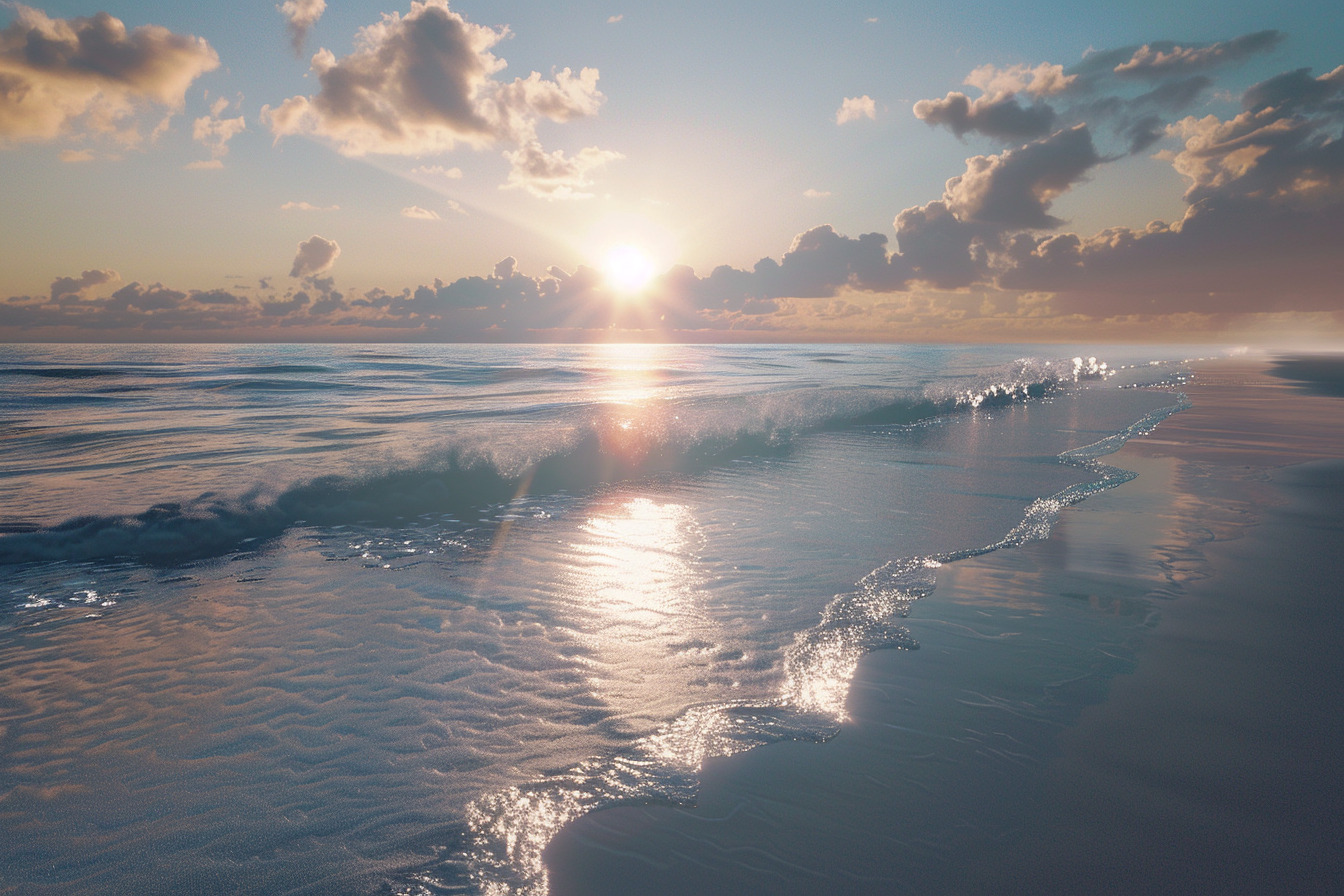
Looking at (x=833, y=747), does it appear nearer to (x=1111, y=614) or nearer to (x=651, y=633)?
(x=651, y=633)

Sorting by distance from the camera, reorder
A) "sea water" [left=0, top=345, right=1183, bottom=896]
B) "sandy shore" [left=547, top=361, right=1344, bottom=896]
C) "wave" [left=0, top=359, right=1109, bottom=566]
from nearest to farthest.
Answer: "sandy shore" [left=547, top=361, right=1344, bottom=896] < "sea water" [left=0, top=345, right=1183, bottom=896] < "wave" [left=0, top=359, right=1109, bottom=566]

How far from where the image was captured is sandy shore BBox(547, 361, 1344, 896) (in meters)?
2.86

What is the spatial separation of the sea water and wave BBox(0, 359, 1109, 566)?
2.9 inches


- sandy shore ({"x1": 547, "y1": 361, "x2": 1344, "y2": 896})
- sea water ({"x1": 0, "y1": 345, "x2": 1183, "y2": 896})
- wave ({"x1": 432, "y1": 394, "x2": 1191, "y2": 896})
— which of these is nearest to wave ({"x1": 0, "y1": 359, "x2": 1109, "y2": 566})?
sea water ({"x1": 0, "y1": 345, "x2": 1183, "y2": 896})

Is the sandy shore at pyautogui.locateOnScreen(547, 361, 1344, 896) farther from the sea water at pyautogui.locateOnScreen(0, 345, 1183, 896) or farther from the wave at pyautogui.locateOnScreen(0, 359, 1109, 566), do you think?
the wave at pyautogui.locateOnScreen(0, 359, 1109, 566)

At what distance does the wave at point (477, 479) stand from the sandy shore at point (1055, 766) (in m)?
7.65

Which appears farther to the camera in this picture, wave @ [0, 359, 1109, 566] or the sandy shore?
wave @ [0, 359, 1109, 566]

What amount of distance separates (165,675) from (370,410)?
62.9 ft

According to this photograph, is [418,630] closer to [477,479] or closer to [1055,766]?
[1055,766]

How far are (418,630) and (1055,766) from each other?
193 inches

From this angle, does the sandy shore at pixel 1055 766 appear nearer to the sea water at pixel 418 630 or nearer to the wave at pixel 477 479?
the sea water at pixel 418 630

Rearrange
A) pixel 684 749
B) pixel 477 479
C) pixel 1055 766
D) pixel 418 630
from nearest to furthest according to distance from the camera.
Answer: pixel 1055 766 → pixel 684 749 → pixel 418 630 → pixel 477 479

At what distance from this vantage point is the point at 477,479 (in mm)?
12141

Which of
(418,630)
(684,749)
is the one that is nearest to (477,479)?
(418,630)
